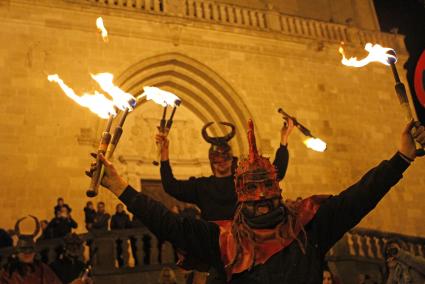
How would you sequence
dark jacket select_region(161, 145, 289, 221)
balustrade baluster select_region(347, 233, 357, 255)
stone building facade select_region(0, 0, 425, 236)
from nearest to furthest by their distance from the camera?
dark jacket select_region(161, 145, 289, 221), balustrade baluster select_region(347, 233, 357, 255), stone building facade select_region(0, 0, 425, 236)

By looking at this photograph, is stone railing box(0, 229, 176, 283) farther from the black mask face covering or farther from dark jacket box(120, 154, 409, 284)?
the black mask face covering

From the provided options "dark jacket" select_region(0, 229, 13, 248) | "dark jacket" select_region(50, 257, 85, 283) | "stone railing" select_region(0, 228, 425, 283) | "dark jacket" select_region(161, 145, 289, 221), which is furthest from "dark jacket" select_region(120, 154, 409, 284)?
"dark jacket" select_region(0, 229, 13, 248)

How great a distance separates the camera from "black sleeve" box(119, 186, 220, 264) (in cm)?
206

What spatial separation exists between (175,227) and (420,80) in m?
2.27

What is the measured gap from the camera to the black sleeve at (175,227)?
6.76 feet

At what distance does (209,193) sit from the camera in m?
3.23

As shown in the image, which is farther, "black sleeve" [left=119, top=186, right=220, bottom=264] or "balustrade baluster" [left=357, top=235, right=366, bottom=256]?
"balustrade baluster" [left=357, top=235, right=366, bottom=256]

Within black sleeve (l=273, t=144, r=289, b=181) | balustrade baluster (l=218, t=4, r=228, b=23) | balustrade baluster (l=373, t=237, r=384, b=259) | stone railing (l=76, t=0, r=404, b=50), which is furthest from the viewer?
balustrade baluster (l=218, t=4, r=228, b=23)

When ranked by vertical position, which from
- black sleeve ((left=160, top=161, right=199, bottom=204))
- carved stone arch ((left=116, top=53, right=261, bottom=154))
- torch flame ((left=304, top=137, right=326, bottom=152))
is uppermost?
carved stone arch ((left=116, top=53, right=261, bottom=154))

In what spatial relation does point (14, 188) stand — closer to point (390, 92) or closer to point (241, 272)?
point (241, 272)

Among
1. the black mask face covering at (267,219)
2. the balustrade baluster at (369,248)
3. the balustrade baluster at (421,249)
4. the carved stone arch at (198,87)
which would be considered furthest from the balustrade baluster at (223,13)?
the black mask face covering at (267,219)

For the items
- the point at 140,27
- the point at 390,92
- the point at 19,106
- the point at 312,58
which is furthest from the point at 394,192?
the point at 19,106

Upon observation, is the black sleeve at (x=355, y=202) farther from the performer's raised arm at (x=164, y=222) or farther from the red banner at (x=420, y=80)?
the red banner at (x=420, y=80)

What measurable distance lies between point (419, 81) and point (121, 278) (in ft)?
15.3
